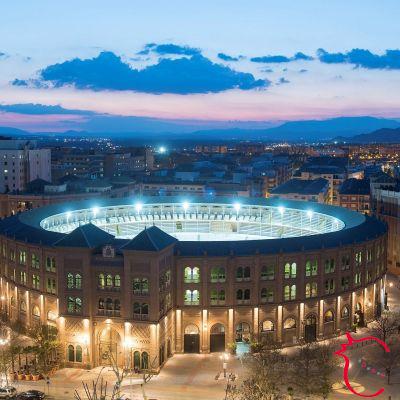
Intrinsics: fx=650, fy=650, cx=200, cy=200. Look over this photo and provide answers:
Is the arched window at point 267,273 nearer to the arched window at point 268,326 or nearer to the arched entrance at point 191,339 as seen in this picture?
the arched window at point 268,326

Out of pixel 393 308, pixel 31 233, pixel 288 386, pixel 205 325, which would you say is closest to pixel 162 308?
pixel 205 325

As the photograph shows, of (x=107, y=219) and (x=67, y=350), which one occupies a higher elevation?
(x=107, y=219)

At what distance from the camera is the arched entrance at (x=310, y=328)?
9456cm

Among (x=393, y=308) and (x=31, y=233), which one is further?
(x=393, y=308)

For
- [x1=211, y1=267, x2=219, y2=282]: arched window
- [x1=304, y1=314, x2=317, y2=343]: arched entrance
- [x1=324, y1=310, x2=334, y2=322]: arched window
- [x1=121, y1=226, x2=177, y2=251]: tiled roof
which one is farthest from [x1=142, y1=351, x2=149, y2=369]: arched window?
[x1=324, y1=310, x2=334, y2=322]: arched window

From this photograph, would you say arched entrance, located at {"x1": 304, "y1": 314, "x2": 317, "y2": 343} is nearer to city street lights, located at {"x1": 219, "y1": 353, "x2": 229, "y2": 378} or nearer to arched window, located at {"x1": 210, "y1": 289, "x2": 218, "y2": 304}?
city street lights, located at {"x1": 219, "y1": 353, "x2": 229, "y2": 378}

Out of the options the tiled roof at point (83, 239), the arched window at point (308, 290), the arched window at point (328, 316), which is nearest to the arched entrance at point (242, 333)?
the arched window at point (308, 290)

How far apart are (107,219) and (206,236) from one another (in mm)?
21205

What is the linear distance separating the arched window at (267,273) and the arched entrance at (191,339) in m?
11.8

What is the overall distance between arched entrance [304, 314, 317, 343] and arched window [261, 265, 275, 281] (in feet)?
29.3

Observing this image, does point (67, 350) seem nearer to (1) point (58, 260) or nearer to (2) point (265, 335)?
(1) point (58, 260)

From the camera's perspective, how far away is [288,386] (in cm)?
7631

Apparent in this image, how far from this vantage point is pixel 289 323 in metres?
93.5

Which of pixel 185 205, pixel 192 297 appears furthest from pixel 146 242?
pixel 185 205
